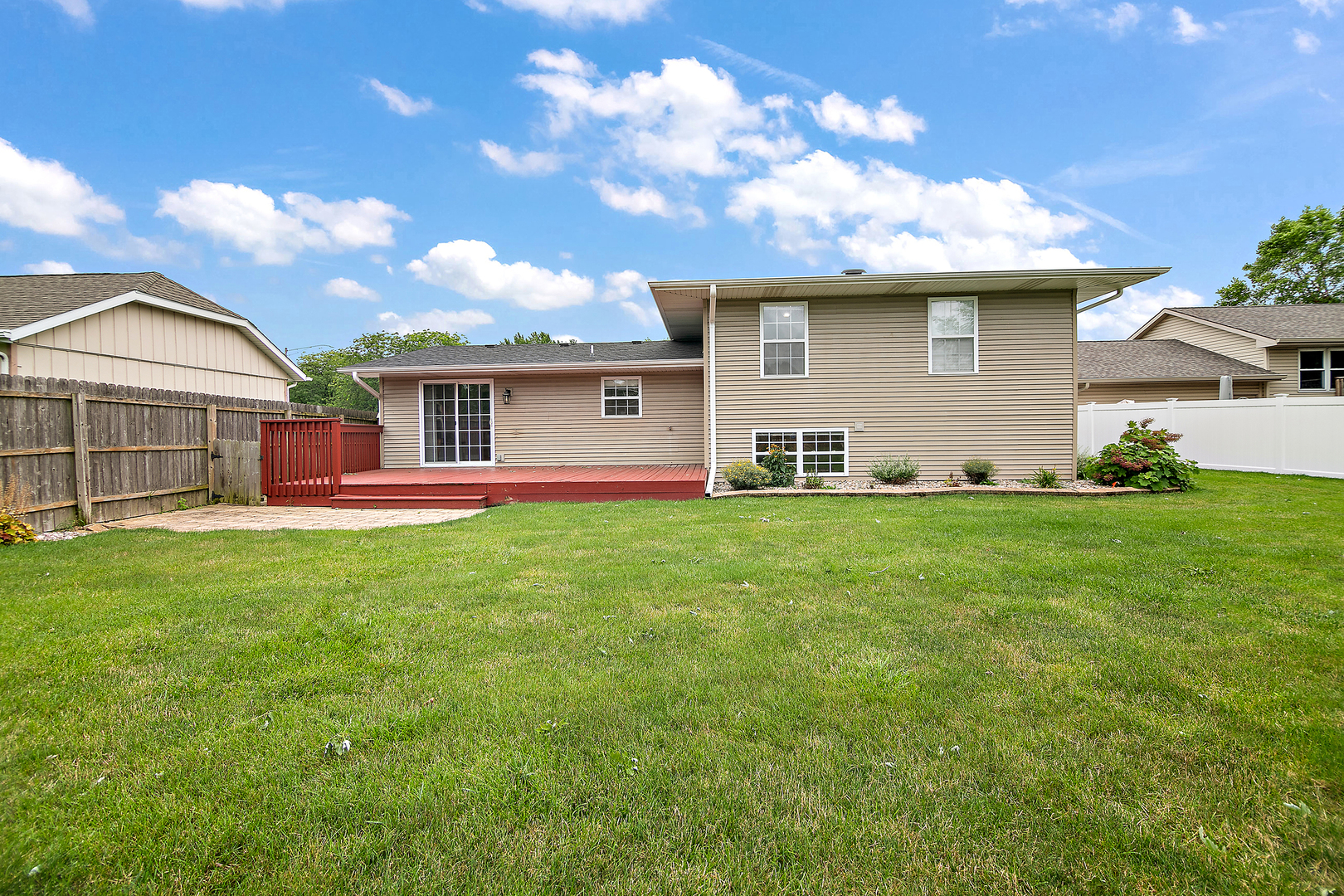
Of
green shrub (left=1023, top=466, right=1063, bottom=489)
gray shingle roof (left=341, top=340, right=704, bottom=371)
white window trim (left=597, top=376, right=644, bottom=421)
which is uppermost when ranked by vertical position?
gray shingle roof (left=341, top=340, right=704, bottom=371)

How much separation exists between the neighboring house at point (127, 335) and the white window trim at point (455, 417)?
5.26 metres

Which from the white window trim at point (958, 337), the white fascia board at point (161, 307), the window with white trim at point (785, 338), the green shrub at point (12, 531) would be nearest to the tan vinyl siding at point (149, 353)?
the white fascia board at point (161, 307)

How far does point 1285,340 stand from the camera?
1777cm

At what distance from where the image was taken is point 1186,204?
Answer: 18453mm

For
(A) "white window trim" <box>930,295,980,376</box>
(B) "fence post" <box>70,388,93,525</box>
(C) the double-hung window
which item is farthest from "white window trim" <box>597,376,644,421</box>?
(C) the double-hung window

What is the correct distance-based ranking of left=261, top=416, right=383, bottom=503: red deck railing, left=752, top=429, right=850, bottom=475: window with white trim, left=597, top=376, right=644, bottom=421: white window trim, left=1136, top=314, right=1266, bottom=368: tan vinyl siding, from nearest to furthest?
left=261, top=416, right=383, bottom=503: red deck railing, left=752, top=429, right=850, bottom=475: window with white trim, left=597, top=376, right=644, bottom=421: white window trim, left=1136, top=314, right=1266, bottom=368: tan vinyl siding

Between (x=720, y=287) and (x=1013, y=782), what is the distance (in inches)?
394

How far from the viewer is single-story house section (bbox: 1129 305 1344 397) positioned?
18.1 metres

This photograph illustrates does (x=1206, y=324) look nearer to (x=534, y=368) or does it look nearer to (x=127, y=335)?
(x=534, y=368)

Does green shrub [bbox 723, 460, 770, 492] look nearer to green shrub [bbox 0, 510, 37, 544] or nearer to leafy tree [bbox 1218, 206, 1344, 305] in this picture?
green shrub [bbox 0, 510, 37, 544]

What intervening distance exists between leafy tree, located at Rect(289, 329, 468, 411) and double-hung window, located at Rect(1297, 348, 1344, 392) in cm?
3974

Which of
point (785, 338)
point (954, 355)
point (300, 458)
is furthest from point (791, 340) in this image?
point (300, 458)

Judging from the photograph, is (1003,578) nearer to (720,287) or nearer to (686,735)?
(686,735)

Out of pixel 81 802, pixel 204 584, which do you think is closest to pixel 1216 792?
pixel 81 802
